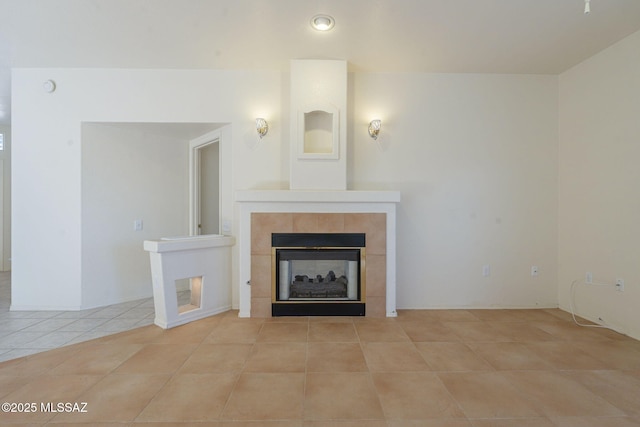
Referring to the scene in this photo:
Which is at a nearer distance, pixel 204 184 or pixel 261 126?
pixel 261 126

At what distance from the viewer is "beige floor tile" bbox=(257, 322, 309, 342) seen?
8.29 ft

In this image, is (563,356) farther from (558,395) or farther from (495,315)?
(495,315)

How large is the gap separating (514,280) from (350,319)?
206 cm

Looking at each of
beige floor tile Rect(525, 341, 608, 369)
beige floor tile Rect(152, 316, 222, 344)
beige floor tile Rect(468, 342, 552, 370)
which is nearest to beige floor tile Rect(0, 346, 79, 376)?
beige floor tile Rect(152, 316, 222, 344)

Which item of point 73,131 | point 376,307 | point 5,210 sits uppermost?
point 73,131

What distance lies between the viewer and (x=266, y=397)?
174 centimetres

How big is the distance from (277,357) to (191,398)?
2.17 ft

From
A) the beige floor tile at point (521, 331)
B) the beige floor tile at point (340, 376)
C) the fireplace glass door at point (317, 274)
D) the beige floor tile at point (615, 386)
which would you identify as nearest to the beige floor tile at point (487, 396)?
the beige floor tile at point (340, 376)

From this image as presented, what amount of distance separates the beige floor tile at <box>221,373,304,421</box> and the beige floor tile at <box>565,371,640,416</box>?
1.90m

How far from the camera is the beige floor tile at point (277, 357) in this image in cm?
206

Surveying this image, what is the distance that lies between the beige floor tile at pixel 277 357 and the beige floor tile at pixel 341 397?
0.19 m

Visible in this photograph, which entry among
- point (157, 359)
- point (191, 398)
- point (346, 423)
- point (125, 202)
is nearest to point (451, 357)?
point (346, 423)

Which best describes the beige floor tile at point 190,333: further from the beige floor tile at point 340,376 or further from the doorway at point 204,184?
the doorway at point 204,184

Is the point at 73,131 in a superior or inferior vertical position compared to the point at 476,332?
superior
